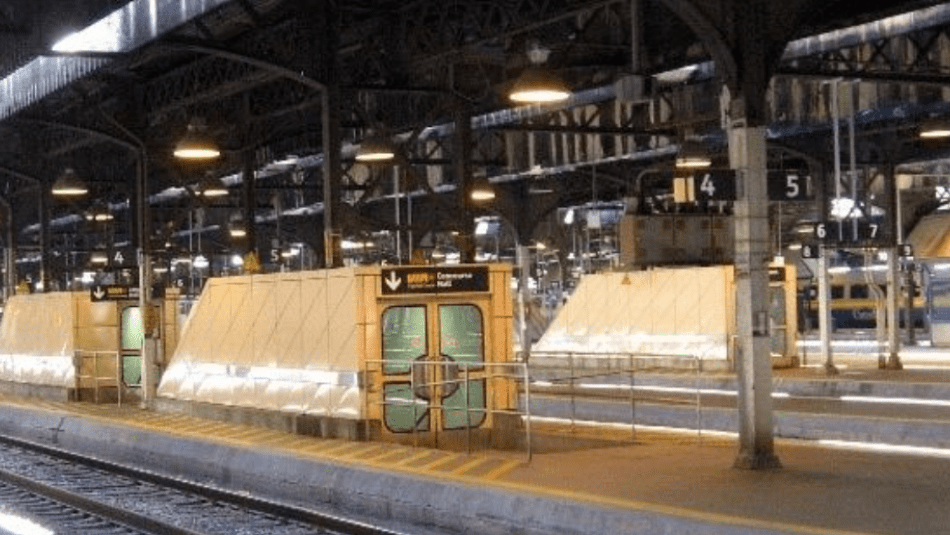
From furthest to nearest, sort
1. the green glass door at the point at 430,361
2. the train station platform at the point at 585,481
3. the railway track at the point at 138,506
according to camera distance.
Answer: the green glass door at the point at 430,361, the railway track at the point at 138,506, the train station platform at the point at 585,481

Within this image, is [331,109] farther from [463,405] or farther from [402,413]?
[463,405]

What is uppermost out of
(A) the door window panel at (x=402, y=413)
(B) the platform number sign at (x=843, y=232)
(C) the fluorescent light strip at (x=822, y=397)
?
(B) the platform number sign at (x=843, y=232)

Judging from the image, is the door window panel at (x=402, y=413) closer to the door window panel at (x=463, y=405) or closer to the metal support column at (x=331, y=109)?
the door window panel at (x=463, y=405)

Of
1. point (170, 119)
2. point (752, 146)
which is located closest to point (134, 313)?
point (170, 119)

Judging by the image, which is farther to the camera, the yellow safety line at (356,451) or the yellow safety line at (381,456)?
the yellow safety line at (356,451)

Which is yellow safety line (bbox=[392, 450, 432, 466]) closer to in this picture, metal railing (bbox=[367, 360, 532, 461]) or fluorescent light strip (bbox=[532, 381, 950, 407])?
metal railing (bbox=[367, 360, 532, 461])

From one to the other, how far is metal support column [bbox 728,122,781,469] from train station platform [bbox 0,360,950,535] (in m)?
0.76

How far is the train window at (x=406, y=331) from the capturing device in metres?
20.6

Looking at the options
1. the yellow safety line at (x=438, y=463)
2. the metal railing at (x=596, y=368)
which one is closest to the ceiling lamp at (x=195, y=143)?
the yellow safety line at (x=438, y=463)

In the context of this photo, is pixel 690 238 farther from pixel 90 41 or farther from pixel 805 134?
pixel 90 41

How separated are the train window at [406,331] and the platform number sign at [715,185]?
6.12 metres

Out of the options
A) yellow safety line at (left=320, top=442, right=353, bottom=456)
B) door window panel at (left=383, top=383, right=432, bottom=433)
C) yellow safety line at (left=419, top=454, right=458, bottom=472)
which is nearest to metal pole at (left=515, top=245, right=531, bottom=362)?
door window panel at (left=383, top=383, right=432, bottom=433)

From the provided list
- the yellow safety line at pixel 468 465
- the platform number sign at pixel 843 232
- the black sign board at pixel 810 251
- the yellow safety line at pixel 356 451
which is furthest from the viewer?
the black sign board at pixel 810 251

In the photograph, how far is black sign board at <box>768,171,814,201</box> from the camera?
1630cm
